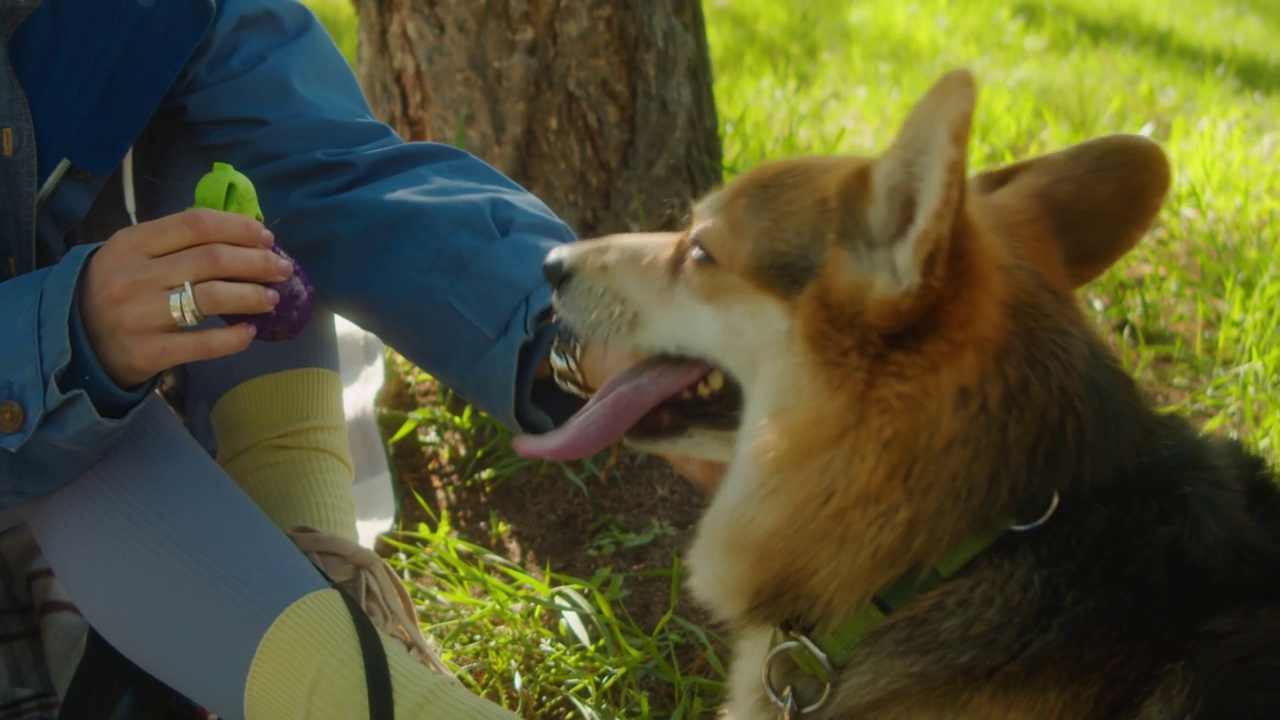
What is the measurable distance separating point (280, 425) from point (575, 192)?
122 cm

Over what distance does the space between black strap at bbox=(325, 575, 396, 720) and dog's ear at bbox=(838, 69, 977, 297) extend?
0.93 meters

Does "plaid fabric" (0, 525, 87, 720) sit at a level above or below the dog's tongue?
below

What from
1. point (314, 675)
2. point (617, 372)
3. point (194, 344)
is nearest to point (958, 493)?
point (617, 372)

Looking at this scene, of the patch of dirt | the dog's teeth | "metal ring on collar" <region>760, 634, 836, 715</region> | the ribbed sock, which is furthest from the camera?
the patch of dirt

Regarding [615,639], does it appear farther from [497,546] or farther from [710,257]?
[710,257]

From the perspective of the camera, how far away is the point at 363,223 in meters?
2.29

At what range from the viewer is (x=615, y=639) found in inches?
96.4

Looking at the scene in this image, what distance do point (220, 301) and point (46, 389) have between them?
280mm

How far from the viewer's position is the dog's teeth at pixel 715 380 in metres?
1.91

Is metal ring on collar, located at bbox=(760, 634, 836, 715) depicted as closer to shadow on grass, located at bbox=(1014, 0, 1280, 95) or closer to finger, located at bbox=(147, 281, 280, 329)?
finger, located at bbox=(147, 281, 280, 329)

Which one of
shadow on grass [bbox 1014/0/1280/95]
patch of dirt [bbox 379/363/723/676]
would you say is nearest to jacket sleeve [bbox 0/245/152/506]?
patch of dirt [bbox 379/363/723/676]

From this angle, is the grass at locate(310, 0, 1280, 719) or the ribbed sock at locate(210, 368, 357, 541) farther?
the grass at locate(310, 0, 1280, 719)

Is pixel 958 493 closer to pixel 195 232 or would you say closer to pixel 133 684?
pixel 195 232

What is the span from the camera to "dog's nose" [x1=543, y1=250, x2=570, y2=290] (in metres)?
2.12
